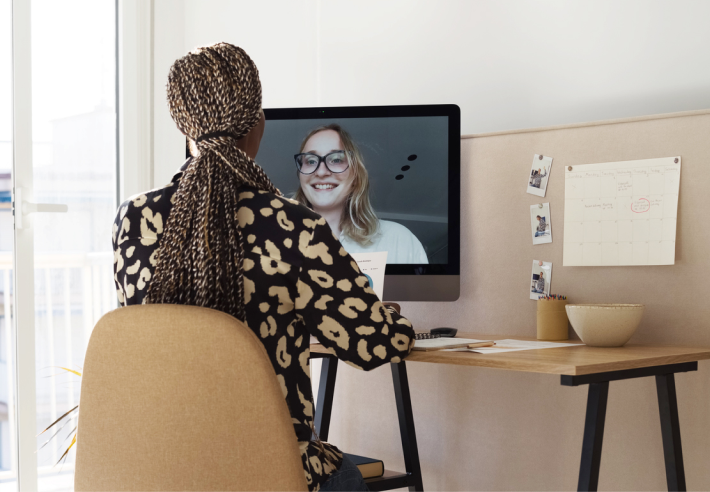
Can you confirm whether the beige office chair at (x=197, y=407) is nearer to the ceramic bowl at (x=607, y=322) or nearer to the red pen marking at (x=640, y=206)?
the ceramic bowl at (x=607, y=322)

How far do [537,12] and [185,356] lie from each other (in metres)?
1.40

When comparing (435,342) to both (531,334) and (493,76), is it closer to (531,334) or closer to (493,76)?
(531,334)

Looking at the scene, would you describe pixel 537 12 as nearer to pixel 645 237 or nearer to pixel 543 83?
pixel 543 83

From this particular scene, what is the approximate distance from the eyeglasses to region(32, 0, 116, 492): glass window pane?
0.92 meters

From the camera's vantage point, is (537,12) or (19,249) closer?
(537,12)

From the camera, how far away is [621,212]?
5.32ft

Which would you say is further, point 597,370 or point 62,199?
point 62,199

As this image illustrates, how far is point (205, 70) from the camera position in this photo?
3.74 ft

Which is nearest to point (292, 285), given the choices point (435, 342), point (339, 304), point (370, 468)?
point (339, 304)

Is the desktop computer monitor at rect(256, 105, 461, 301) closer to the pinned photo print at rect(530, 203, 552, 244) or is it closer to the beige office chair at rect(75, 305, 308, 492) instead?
the pinned photo print at rect(530, 203, 552, 244)

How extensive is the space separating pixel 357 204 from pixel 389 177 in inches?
4.3

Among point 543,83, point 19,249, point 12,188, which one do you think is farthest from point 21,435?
point 543,83

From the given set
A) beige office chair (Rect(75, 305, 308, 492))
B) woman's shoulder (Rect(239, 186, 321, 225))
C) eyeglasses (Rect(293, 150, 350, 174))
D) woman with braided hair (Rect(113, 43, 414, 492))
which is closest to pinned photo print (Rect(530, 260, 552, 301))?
eyeglasses (Rect(293, 150, 350, 174))

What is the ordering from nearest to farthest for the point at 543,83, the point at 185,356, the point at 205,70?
the point at 185,356 → the point at 205,70 → the point at 543,83
